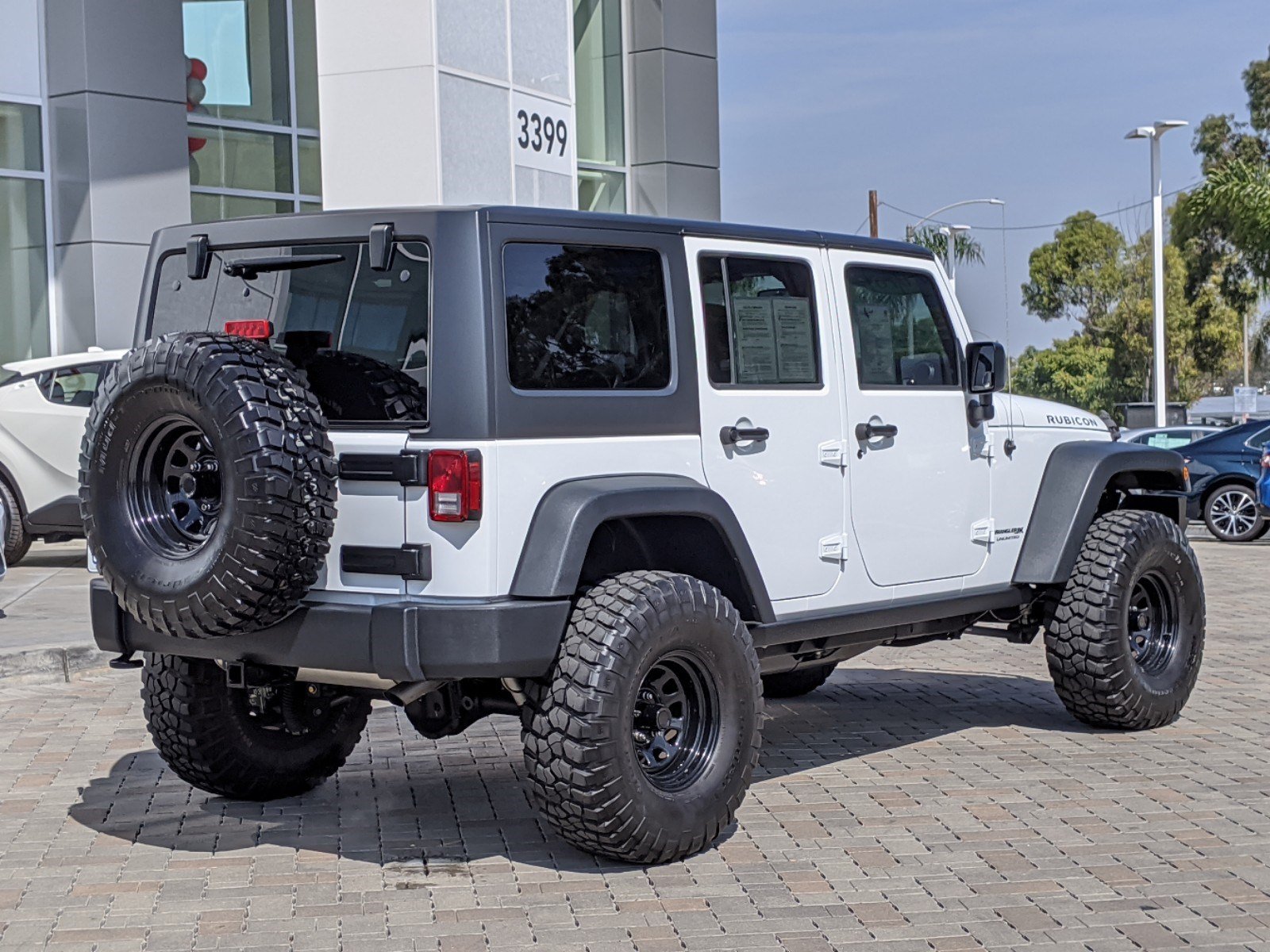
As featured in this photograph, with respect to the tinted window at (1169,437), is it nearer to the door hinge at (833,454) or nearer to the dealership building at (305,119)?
the dealership building at (305,119)

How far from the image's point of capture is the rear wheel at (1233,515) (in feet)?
61.8

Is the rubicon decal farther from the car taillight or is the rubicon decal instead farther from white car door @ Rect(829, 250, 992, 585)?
the car taillight

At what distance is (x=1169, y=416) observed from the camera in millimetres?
37906

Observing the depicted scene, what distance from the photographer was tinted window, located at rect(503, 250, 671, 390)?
5.16 metres

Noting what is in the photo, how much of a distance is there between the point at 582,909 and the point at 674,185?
17.9 m

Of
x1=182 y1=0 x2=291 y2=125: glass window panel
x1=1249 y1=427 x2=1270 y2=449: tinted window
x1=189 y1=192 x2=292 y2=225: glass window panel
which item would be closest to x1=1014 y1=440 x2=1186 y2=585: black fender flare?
x1=1249 y1=427 x2=1270 y2=449: tinted window

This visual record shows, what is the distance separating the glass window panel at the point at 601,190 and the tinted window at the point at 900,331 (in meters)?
15.0

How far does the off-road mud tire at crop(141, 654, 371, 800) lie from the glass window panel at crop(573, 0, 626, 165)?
16101 millimetres

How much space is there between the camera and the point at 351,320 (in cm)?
524

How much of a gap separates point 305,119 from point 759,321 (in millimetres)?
15210

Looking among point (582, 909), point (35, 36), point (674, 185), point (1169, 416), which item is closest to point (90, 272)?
point (35, 36)

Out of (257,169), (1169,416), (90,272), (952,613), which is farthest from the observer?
(1169,416)

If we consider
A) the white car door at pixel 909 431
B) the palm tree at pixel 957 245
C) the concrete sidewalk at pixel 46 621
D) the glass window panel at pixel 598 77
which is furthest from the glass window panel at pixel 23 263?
the palm tree at pixel 957 245

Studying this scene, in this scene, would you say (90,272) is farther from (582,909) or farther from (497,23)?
(582,909)
